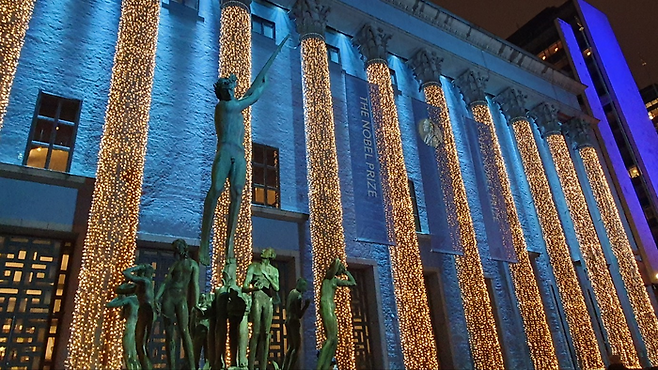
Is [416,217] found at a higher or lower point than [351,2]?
lower

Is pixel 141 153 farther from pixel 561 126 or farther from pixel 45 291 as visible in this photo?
pixel 561 126

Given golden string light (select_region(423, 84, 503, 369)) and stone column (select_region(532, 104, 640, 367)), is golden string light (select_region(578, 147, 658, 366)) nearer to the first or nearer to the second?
stone column (select_region(532, 104, 640, 367))

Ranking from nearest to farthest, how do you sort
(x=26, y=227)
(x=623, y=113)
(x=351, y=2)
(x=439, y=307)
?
(x=26, y=227), (x=439, y=307), (x=351, y=2), (x=623, y=113)

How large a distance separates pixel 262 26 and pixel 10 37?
7823mm

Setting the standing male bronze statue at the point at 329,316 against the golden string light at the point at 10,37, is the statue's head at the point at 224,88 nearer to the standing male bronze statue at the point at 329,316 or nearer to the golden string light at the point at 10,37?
the standing male bronze statue at the point at 329,316

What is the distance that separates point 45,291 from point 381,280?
8.53 m

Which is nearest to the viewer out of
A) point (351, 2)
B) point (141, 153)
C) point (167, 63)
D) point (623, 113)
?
point (141, 153)

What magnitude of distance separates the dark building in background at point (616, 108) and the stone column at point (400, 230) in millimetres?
15732

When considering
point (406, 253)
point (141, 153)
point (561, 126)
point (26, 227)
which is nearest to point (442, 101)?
point (406, 253)

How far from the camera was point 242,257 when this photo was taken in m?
10.5

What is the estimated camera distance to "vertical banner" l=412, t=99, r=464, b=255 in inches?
543

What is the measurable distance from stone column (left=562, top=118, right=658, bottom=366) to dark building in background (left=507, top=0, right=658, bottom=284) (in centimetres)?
177

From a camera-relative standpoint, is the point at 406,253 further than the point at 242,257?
Yes

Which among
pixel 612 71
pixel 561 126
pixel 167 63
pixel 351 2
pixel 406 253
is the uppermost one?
pixel 612 71
